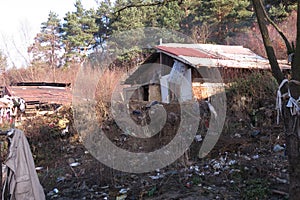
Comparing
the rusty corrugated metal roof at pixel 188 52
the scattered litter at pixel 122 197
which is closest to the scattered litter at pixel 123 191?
the scattered litter at pixel 122 197

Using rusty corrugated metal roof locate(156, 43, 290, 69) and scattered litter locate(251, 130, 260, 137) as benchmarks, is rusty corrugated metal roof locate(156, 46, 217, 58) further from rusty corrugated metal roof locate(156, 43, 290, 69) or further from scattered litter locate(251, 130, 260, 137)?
scattered litter locate(251, 130, 260, 137)

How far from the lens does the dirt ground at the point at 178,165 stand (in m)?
4.16

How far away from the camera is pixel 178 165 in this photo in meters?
5.56

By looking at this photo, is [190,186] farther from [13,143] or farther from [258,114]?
[258,114]

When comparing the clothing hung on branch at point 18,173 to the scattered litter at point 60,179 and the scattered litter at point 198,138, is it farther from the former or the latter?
the scattered litter at point 198,138

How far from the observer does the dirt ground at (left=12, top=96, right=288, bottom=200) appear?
4160 millimetres

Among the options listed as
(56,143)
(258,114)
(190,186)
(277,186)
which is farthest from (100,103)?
(277,186)

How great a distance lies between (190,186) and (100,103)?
5.23 m

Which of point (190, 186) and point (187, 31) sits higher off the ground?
point (187, 31)

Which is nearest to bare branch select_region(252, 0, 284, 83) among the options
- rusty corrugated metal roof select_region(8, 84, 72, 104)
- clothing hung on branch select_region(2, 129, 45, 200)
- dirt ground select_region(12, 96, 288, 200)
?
dirt ground select_region(12, 96, 288, 200)

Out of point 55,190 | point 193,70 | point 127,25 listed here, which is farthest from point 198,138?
point 127,25

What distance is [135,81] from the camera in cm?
1463

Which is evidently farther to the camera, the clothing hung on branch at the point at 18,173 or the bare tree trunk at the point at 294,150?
the clothing hung on branch at the point at 18,173

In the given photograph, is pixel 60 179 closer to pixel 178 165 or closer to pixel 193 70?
pixel 178 165
